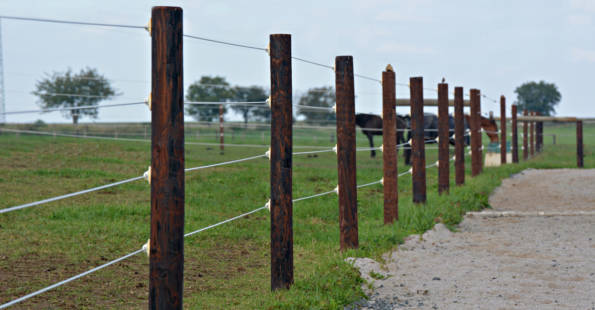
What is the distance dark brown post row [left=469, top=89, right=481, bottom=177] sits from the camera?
11898 mm

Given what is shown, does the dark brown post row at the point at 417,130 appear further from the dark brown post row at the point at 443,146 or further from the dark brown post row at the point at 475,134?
the dark brown post row at the point at 475,134

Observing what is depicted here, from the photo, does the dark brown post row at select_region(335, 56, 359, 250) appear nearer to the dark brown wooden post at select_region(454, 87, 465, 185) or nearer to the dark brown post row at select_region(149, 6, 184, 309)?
the dark brown post row at select_region(149, 6, 184, 309)

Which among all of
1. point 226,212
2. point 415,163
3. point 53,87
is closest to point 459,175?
point 415,163

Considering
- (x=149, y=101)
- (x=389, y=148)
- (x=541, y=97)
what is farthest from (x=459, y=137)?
(x=541, y=97)

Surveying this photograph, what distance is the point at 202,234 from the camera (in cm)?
690

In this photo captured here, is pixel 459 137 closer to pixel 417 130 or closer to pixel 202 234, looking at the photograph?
pixel 417 130

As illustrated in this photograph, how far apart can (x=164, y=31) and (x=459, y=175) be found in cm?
815

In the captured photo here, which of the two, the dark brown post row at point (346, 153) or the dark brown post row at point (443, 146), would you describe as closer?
the dark brown post row at point (346, 153)

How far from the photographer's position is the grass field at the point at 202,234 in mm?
4527

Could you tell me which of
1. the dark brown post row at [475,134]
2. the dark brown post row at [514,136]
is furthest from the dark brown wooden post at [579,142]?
the dark brown post row at [475,134]

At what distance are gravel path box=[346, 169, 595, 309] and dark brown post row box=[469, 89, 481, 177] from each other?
319 cm

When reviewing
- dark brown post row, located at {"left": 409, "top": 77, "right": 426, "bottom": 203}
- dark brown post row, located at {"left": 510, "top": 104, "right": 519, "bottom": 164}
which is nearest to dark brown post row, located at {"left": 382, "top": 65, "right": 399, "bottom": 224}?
dark brown post row, located at {"left": 409, "top": 77, "right": 426, "bottom": 203}

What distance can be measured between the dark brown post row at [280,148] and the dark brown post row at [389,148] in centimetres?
275

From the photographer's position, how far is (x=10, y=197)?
8.92 metres
